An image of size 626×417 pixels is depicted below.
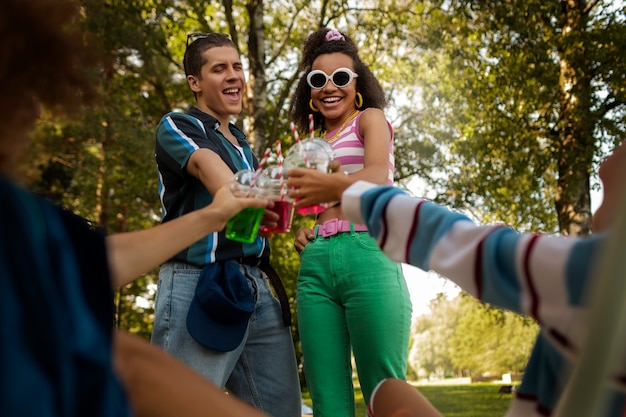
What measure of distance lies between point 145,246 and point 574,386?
1.03m

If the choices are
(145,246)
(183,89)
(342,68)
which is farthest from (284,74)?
(145,246)

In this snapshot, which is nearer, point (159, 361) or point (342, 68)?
point (159, 361)

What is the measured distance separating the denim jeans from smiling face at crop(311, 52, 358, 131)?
0.72 meters

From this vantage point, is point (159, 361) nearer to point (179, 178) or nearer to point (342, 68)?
point (179, 178)

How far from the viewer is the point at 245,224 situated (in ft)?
7.97

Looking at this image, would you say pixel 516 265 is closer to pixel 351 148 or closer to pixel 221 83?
pixel 351 148

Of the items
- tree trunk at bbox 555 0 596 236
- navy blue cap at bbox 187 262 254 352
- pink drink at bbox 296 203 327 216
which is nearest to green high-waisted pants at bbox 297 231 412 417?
navy blue cap at bbox 187 262 254 352

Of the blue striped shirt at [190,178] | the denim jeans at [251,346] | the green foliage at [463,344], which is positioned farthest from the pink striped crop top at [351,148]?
the green foliage at [463,344]

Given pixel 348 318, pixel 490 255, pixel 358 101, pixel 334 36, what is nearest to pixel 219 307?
pixel 348 318

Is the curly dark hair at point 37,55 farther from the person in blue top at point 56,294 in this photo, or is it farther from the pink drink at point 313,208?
the pink drink at point 313,208

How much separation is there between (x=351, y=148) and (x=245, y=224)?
2.47ft

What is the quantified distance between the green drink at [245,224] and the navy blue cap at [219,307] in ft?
1.33

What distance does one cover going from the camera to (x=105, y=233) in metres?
1.29

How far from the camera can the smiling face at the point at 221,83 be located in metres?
3.21
